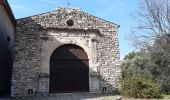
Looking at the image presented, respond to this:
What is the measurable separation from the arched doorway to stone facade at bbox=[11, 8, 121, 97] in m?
0.33

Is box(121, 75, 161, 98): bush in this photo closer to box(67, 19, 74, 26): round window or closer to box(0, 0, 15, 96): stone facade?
box(67, 19, 74, 26): round window

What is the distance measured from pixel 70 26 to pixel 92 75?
3.53m

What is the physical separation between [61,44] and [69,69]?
1694mm

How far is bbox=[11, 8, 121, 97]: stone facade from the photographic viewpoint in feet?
53.4

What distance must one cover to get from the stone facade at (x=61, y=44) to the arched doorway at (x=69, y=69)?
0.33 m

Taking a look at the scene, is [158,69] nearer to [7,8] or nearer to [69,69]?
[69,69]

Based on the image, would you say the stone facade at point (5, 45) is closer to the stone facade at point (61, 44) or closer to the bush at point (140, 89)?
the stone facade at point (61, 44)

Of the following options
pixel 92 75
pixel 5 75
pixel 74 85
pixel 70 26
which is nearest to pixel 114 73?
pixel 92 75

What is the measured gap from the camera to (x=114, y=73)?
1750 cm

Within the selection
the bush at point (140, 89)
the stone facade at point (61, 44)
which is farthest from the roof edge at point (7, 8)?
the bush at point (140, 89)

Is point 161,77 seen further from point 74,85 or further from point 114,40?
point 74,85

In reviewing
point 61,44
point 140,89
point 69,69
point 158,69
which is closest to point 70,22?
point 61,44

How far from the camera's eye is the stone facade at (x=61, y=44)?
641 inches

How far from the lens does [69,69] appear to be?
17.1 m
